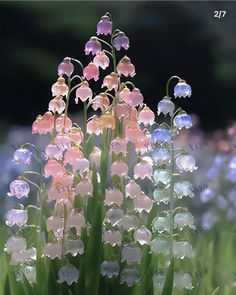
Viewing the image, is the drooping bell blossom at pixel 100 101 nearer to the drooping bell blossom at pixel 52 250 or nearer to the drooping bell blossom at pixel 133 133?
the drooping bell blossom at pixel 133 133

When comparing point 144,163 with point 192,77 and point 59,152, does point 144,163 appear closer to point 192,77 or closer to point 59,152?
point 59,152

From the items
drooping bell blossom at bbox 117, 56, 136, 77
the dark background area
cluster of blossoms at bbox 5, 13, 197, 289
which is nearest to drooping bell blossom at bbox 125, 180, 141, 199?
cluster of blossoms at bbox 5, 13, 197, 289

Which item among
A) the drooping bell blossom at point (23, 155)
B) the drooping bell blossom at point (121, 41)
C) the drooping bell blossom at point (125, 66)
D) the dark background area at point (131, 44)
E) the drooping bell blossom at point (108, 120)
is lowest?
the drooping bell blossom at point (23, 155)

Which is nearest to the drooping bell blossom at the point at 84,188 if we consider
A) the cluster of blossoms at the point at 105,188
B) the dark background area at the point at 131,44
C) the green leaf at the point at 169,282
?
the cluster of blossoms at the point at 105,188

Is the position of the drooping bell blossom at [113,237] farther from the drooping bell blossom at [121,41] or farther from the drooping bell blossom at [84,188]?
the drooping bell blossom at [121,41]

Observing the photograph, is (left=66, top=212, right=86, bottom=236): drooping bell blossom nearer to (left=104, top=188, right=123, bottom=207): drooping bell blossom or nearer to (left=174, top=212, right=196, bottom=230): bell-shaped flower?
(left=104, top=188, right=123, bottom=207): drooping bell blossom

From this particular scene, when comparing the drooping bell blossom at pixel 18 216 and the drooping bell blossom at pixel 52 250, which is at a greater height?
the drooping bell blossom at pixel 18 216

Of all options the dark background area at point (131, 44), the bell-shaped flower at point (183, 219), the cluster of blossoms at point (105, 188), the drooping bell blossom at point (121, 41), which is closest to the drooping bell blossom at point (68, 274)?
the cluster of blossoms at point (105, 188)

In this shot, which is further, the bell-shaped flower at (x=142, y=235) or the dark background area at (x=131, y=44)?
the dark background area at (x=131, y=44)
